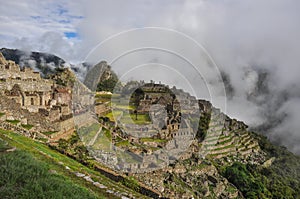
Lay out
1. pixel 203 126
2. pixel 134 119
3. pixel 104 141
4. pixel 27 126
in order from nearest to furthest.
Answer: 1. pixel 27 126
2. pixel 104 141
3. pixel 134 119
4. pixel 203 126

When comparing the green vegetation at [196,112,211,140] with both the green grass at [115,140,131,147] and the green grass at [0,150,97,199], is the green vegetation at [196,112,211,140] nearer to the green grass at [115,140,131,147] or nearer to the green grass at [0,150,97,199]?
the green grass at [115,140,131,147]

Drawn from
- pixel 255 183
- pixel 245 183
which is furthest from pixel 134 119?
pixel 255 183

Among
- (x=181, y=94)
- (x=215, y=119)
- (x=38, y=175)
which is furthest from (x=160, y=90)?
(x=38, y=175)

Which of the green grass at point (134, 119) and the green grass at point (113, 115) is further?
the green grass at point (113, 115)

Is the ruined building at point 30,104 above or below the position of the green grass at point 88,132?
above

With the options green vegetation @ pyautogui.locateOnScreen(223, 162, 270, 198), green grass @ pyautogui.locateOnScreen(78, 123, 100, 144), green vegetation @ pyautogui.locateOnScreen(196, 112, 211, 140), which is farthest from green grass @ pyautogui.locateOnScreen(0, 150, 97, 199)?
green vegetation @ pyautogui.locateOnScreen(196, 112, 211, 140)

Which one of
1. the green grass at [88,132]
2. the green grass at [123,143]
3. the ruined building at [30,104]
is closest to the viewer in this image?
the ruined building at [30,104]

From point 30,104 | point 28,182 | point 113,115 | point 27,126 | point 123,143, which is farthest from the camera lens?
point 113,115

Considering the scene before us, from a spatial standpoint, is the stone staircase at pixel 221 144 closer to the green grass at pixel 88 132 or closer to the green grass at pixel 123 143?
the green grass at pixel 123 143

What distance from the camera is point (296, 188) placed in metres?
48.6

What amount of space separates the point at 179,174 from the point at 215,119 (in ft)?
112

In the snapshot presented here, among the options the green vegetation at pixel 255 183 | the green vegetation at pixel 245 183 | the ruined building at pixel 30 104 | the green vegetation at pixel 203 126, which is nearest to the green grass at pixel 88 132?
the ruined building at pixel 30 104

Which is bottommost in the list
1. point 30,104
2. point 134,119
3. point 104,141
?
point 104,141

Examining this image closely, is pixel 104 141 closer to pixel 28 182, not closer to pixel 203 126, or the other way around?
pixel 28 182
